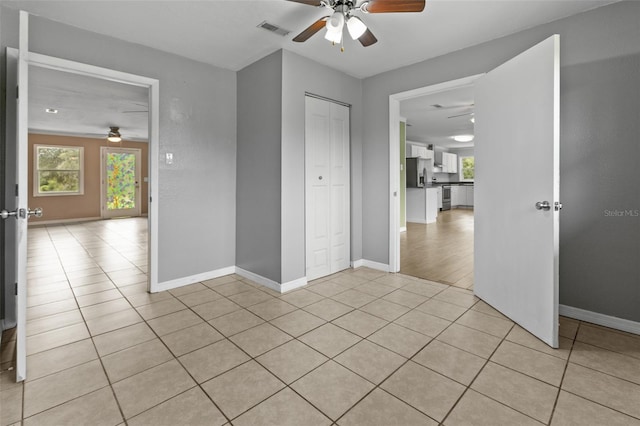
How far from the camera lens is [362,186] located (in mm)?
4281

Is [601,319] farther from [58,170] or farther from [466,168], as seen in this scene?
[466,168]

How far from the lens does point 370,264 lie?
13.9ft

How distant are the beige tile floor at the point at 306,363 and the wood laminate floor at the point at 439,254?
564 millimetres

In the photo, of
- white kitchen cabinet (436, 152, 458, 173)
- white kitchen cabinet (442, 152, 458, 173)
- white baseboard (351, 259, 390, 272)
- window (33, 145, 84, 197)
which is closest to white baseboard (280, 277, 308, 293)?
white baseboard (351, 259, 390, 272)

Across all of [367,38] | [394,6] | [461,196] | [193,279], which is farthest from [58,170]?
[461,196]

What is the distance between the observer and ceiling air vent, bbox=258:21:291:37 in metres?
2.77

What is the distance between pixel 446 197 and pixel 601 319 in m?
A: 9.67

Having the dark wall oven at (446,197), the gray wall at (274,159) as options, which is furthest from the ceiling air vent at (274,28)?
the dark wall oven at (446,197)

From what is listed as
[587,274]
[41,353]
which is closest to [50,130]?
[41,353]

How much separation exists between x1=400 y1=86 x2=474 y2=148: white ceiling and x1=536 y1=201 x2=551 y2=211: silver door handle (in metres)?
2.34

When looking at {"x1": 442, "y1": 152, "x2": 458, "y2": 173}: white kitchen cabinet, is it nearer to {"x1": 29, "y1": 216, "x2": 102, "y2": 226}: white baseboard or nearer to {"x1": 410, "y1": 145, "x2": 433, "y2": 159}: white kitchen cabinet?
{"x1": 410, "y1": 145, "x2": 433, "y2": 159}: white kitchen cabinet

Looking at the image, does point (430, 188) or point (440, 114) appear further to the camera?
point (430, 188)

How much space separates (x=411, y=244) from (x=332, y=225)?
2.37 meters

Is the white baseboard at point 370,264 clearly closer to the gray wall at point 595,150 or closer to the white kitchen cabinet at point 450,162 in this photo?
the gray wall at point 595,150
